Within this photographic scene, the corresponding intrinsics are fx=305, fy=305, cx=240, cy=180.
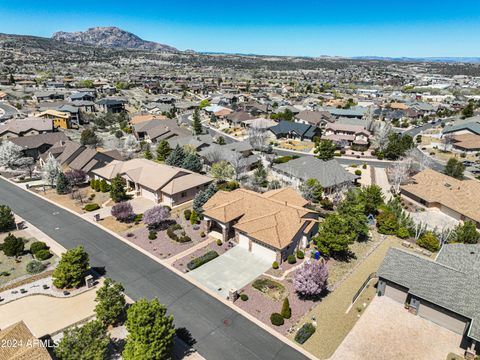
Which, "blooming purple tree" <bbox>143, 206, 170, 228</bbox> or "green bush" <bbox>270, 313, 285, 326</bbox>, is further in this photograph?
"blooming purple tree" <bbox>143, 206, 170, 228</bbox>

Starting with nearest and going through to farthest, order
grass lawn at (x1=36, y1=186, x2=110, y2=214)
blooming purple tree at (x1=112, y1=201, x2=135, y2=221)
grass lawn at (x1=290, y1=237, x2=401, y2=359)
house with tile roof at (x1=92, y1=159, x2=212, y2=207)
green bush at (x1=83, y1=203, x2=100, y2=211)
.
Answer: grass lawn at (x1=290, y1=237, x2=401, y2=359)
blooming purple tree at (x1=112, y1=201, x2=135, y2=221)
green bush at (x1=83, y1=203, x2=100, y2=211)
grass lawn at (x1=36, y1=186, x2=110, y2=214)
house with tile roof at (x1=92, y1=159, x2=212, y2=207)

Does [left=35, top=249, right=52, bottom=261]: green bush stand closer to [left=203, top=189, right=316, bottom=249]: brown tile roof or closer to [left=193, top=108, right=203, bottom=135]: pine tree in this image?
[left=203, top=189, right=316, bottom=249]: brown tile roof

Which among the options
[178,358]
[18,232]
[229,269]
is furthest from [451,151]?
[18,232]

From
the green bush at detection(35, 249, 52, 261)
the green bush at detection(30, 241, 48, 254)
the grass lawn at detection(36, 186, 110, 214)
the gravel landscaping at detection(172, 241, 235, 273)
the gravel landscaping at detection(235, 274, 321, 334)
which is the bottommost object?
the gravel landscaping at detection(235, 274, 321, 334)

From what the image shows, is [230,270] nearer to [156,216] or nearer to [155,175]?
[156,216]

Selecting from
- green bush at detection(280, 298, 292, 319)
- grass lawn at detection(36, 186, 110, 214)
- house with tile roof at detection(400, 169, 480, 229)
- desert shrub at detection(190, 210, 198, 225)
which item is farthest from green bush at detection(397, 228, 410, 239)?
grass lawn at detection(36, 186, 110, 214)

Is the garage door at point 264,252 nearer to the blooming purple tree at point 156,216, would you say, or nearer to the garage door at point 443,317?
the blooming purple tree at point 156,216

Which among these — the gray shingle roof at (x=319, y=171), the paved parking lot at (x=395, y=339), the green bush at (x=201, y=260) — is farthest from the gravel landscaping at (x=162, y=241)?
the gray shingle roof at (x=319, y=171)
